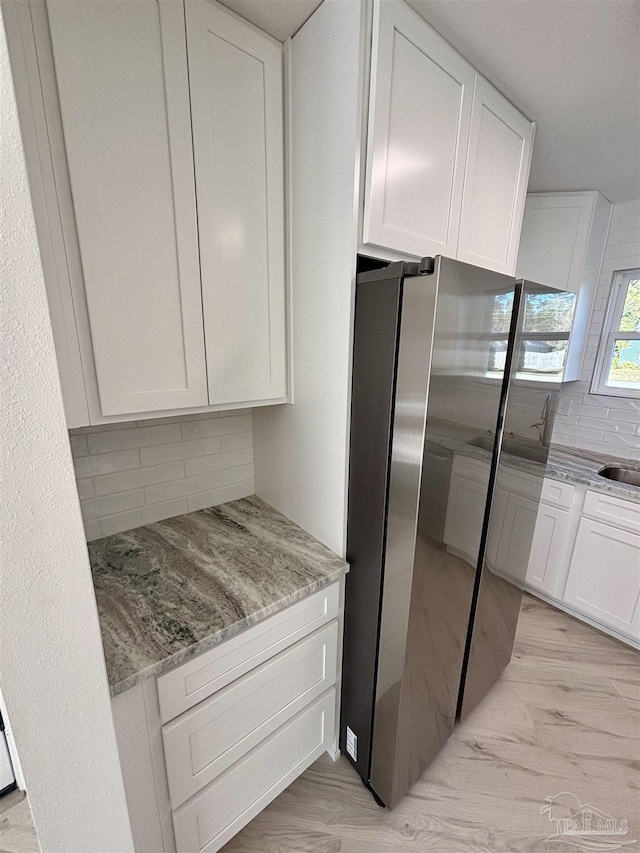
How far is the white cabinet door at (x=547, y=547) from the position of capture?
210 cm

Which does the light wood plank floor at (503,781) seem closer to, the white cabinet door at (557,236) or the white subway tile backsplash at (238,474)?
the white subway tile backsplash at (238,474)

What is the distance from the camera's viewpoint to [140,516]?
142 centimetres

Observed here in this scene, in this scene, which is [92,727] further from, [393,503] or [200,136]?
[200,136]

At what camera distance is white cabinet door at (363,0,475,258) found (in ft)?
3.10

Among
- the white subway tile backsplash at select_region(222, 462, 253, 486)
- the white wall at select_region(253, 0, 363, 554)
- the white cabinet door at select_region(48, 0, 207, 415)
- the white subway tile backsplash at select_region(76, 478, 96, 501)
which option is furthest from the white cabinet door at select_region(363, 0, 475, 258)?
the white subway tile backsplash at select_region(76, 478, 96, 501)

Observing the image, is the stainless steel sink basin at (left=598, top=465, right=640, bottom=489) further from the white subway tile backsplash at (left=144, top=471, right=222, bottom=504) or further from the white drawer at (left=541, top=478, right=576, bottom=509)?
the white subway tile backsplash at (left=144, top=471, right=222, bottom=504)

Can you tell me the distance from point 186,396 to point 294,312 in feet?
1.52

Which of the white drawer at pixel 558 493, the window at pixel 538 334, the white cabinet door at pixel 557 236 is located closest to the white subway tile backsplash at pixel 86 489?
the window at pixel 538 334

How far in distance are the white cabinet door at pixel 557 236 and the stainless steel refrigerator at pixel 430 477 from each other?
101 centimetres

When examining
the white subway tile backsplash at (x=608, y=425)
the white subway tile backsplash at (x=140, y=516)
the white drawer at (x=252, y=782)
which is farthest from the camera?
the white subway tile backsplash at (x=608, y=425)

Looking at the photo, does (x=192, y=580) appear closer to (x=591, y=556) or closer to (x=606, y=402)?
(x=591, y=556)

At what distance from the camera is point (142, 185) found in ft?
3.02

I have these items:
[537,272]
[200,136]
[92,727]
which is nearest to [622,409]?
[537,272]

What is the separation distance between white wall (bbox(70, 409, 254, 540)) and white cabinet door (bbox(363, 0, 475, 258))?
0.95 m
